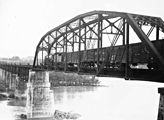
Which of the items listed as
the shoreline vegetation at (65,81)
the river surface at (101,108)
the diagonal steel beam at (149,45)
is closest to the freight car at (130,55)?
the diagonal steel beam at (149,45)

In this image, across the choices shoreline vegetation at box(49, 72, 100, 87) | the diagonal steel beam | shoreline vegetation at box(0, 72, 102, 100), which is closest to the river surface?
shoreline vegetation at box(0, 72, 102, 100)

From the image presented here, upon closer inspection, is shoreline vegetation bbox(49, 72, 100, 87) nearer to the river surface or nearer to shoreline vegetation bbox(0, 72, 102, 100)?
shoreline vegetation bbox(0, 72, 102, 100)

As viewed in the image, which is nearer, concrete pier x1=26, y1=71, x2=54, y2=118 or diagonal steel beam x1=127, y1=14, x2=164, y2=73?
diagonal steel beam x1=127, y1=14, x2=164, y2=73

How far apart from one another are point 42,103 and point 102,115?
13.8 m

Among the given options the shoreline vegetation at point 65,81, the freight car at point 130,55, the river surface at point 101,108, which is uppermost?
the freight car at point 130,55

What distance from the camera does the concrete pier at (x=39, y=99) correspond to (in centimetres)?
3044

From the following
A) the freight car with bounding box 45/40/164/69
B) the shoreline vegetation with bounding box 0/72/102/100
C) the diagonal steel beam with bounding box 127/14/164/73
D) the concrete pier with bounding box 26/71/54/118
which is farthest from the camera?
the shoreline vegetation with bounding box 0/72/102/100

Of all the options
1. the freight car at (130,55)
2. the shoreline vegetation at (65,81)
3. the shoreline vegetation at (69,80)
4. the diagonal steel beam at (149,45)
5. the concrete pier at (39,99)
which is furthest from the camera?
the shoreline vegetation at (69,80)

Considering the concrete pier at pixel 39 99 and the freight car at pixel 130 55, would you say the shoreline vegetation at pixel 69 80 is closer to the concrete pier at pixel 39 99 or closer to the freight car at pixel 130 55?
the concrete pier at pixel 39 99

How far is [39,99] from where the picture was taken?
3058 centimetres

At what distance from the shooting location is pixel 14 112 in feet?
123

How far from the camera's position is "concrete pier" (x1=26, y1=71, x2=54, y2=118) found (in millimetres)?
30438

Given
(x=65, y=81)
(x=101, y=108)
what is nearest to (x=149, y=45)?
(x=101, y=108)

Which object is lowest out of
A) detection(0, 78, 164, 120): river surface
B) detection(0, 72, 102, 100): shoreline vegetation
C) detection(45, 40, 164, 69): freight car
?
detection(0, 78, 164, 120): river surface
